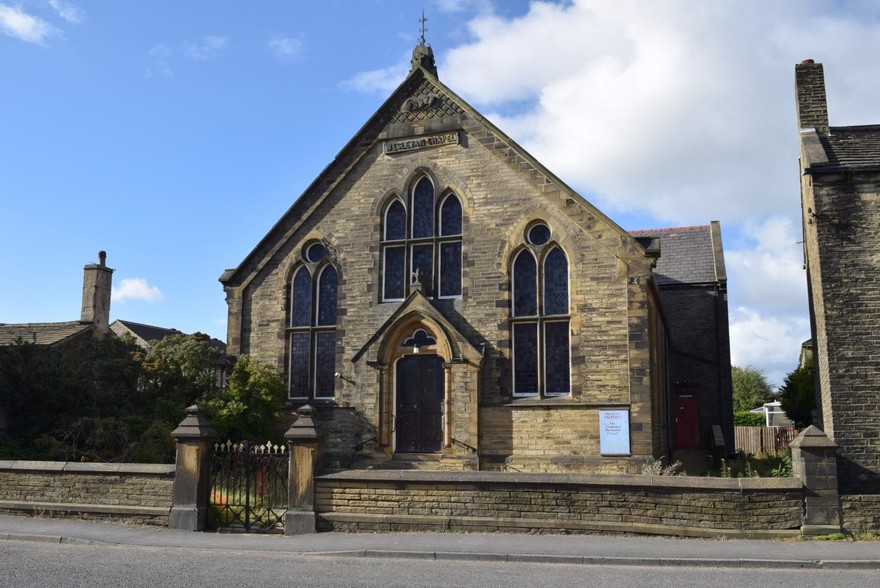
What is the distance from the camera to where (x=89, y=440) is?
17094 millimetres

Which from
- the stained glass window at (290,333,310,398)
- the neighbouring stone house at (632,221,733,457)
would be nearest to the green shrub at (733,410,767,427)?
the neighbouring stone house at (632,221,733,457)

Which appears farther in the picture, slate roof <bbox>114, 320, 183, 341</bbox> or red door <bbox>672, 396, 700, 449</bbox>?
→ slate roof <bbox>114, 320, 183, 341</bbox>

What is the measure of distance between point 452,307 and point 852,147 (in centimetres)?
987

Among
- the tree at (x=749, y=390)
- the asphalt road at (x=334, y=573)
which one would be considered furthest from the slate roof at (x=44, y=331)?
the tree at (x=749, y=390)

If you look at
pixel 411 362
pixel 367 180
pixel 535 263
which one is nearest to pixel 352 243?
pixel 367 180

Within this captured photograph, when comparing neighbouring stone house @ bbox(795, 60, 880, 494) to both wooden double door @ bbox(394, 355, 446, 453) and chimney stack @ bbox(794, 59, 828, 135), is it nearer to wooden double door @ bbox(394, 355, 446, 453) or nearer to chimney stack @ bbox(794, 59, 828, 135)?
chimney stack @ bbox(794, 59, 828, 135)

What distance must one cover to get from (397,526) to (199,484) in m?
3.69

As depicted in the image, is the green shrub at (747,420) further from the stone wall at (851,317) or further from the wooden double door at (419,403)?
the stone wall at (851,317)

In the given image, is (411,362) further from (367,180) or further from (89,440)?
(89,440)

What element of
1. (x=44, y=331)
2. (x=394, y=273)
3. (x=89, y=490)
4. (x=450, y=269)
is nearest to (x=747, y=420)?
(x=450, y=269)

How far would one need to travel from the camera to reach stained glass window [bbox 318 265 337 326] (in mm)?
21203

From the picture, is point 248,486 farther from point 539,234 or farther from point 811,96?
point 811,96

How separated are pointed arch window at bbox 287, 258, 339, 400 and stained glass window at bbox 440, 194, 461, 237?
3.35m

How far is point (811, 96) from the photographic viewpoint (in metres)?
18.9
